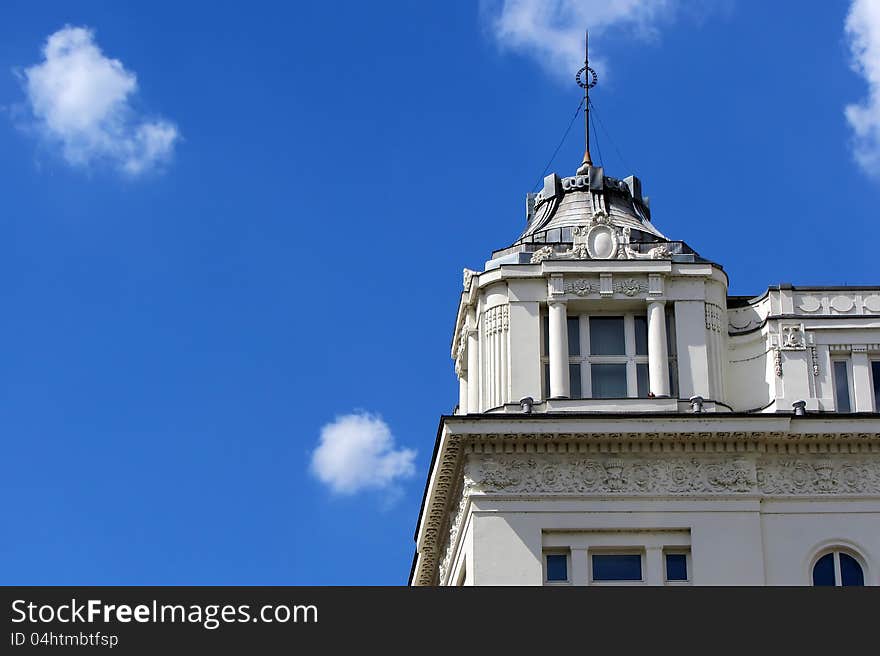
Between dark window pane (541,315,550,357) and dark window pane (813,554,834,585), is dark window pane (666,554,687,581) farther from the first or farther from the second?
dark window pane (541,315,550,357)

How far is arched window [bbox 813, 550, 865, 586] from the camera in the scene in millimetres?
61750

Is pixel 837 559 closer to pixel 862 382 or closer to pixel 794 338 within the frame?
pixel 862 382

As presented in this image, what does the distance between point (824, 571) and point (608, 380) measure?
8.14m

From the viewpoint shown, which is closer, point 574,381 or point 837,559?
point 837,559

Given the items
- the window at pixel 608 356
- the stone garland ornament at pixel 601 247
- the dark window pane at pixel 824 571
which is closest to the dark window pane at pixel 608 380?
the window at pixel 608 356

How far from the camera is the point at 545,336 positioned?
65188mm

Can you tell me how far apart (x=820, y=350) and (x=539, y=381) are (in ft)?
26.6

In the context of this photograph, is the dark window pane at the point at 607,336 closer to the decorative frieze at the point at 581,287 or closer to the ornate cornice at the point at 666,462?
the decorative frieze at the point at 581,287

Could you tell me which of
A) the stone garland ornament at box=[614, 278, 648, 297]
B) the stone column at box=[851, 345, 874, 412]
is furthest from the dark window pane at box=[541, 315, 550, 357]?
the stone column at box=[851, 345, 874, 412]

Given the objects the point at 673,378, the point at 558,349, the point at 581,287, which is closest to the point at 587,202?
the point at 581,287
